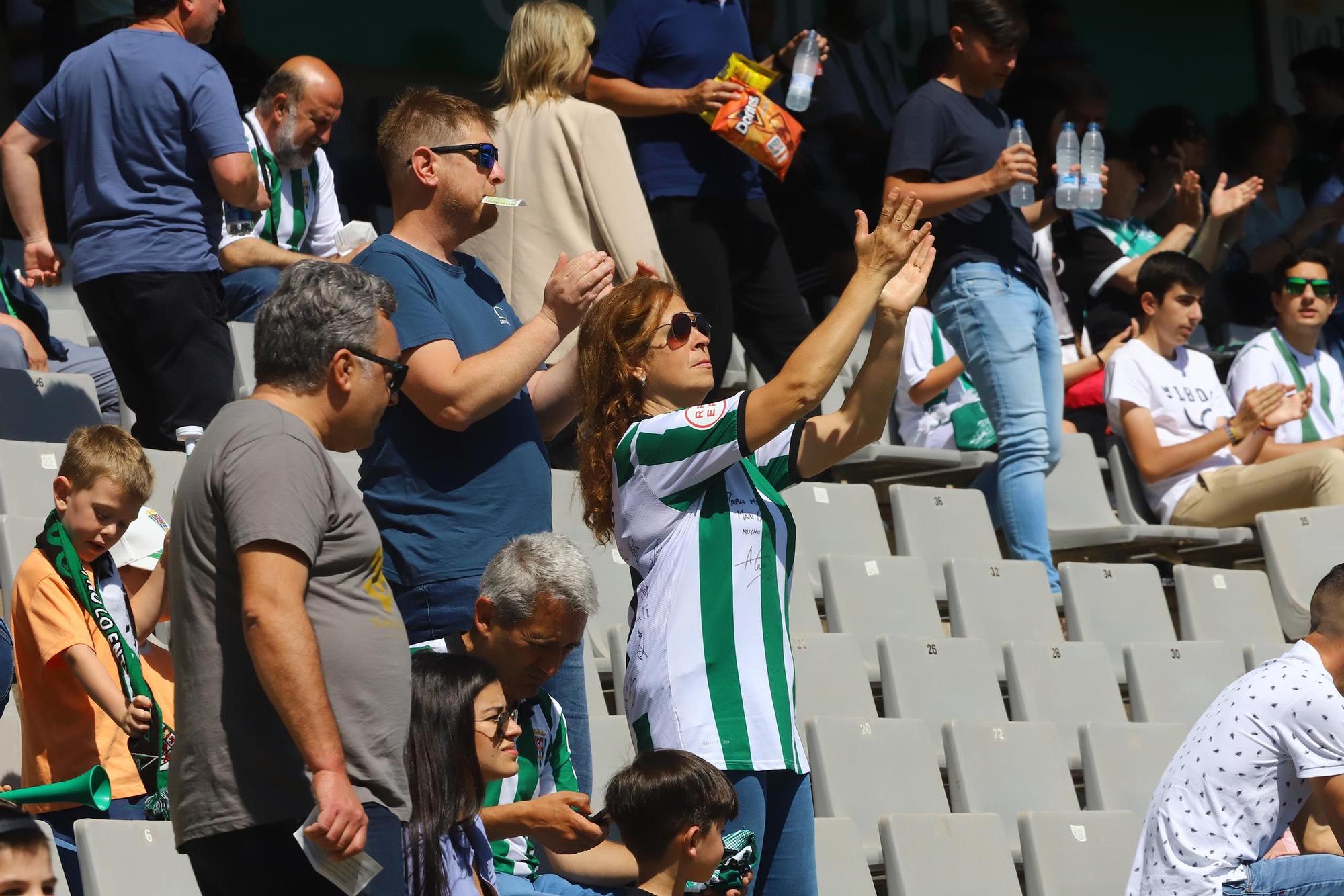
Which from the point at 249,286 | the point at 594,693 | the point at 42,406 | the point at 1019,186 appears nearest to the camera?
the point at 594,693

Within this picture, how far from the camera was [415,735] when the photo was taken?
8.02ft

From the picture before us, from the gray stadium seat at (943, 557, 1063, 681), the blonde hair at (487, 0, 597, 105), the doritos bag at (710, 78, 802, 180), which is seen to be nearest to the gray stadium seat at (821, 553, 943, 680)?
the gray stadium seat at (943, 557, 1063, 681)

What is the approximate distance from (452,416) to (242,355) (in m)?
2.14

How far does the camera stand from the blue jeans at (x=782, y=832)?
8.74 feet

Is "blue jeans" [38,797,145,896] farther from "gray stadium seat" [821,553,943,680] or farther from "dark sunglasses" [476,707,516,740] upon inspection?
"gray stadium seat" [821,553,943,680]

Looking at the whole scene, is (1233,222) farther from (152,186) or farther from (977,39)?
(152,186)

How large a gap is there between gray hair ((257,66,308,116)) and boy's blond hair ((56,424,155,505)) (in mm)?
1707

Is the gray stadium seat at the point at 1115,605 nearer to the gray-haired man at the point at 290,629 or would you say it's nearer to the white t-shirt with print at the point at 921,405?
the white t-shirt with print at the point at 921,405

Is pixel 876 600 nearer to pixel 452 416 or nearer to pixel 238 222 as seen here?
pixel 238 222

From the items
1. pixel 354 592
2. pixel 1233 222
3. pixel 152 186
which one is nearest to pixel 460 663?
pixel 354 592

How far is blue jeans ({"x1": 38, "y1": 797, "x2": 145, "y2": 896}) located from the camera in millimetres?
2930

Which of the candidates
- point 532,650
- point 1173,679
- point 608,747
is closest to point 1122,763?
point 1173,679

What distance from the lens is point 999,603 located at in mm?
4992

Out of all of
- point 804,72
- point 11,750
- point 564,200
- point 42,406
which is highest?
point 804,72
